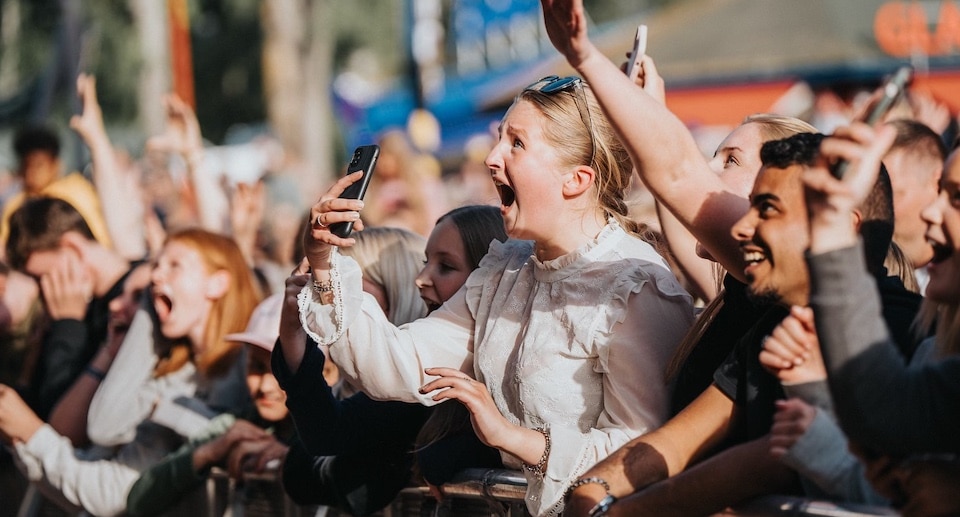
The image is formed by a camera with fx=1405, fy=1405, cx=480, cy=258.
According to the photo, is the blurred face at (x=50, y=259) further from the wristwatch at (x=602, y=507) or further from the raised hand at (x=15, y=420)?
the wristwatch at (x=602, y=507)

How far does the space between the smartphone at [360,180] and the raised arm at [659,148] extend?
73 cm

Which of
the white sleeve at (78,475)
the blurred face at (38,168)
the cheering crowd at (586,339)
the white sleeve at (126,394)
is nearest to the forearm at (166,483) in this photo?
the cheering crowd at (586,339)

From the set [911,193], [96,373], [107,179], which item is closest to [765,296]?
[911,193]

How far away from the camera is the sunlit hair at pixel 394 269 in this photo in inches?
183

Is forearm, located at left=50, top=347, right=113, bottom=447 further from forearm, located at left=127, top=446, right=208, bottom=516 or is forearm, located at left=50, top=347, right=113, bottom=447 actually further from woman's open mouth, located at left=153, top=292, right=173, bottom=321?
forearm, located at left=127, top=446, right=208, bottom=516

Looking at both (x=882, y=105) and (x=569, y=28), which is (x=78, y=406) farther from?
(x=882, y=105)

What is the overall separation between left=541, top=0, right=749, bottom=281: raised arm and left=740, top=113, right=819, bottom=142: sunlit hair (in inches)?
20.2

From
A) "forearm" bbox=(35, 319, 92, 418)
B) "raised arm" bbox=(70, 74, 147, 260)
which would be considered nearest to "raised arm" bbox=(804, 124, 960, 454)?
"forearm" bbox=(35, 319, 92, 418)

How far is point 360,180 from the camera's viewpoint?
3609 millimetres

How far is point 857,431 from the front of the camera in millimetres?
2494

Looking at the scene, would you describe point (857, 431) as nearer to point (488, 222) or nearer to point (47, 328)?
point (488, 222)

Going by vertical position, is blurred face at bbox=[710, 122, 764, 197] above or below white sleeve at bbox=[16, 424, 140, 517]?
above

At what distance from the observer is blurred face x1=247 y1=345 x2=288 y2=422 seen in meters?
5.03

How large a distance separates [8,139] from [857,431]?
17.5 m
